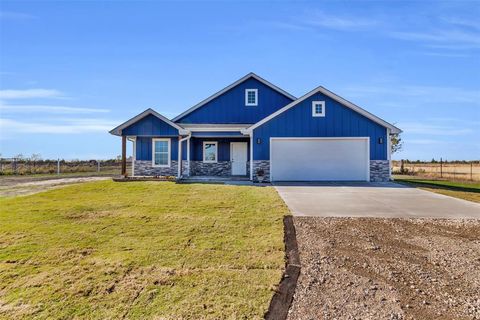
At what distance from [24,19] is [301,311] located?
13708 millimetres

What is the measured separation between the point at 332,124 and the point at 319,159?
1.97m

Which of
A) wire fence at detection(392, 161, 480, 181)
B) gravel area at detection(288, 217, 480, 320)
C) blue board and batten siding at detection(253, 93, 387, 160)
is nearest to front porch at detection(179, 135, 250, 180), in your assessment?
blue board and batten siding at detection(253, 93, 387, 160)

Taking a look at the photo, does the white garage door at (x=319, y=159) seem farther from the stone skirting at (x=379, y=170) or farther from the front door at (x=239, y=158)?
the front door at (x=239, y=158)

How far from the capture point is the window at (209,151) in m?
19.6

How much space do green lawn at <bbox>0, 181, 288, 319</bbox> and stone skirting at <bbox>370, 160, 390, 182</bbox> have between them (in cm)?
957

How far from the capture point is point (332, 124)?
1623 centimetres

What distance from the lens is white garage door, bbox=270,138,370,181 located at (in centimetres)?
1630

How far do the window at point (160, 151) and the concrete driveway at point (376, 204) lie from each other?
8.50 metres

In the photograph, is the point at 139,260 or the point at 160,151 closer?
the point at 139,260

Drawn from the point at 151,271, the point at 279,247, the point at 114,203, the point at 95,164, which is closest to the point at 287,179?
the point at 114,203

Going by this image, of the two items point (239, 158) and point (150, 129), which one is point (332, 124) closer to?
point (239, 158)

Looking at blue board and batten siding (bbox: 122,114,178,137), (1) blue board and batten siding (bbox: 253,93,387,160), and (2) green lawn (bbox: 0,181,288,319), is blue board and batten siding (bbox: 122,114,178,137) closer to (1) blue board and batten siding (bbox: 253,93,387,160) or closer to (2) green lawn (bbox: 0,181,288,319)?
(1) blue board and batten siding (bbox: 253,93,387,160)

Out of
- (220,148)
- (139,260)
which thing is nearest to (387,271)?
(139,260)

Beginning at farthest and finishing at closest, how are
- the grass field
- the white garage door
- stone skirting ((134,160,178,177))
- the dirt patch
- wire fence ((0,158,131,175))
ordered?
wire fence ((0,158,131,175))
stone skirting ((134,160,178,177))
the white garage door
the dirt patch
the grass field
